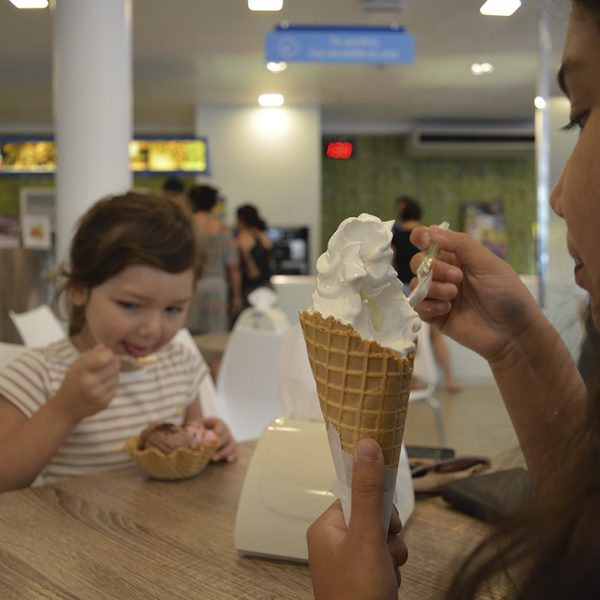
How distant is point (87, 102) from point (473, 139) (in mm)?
7704

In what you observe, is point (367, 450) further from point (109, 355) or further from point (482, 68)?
point (482, 68)

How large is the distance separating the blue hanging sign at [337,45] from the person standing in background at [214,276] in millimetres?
1289

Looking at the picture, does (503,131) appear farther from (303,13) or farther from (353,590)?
(353,590)

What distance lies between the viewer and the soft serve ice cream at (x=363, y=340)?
67 cm

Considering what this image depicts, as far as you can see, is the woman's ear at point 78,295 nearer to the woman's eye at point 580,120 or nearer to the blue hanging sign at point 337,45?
the woman's eye at point 580,120

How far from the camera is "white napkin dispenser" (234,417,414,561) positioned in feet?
2.88

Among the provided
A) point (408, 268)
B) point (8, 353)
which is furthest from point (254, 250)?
point (8, 353)

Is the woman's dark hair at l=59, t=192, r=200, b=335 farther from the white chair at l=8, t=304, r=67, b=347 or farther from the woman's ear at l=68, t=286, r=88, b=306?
the white chair at l=8, t=304, r=67, b=347

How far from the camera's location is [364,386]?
68 centimetres

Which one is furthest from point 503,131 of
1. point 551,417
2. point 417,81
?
point 551,417

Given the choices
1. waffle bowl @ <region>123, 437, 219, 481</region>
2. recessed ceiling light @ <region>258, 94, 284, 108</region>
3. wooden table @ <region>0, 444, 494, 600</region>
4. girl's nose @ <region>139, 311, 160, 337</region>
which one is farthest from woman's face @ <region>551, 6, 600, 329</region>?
recessed ceiling light @ <region>258, 94, 284, 108</region>

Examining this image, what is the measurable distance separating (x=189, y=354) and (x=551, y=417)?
3.73 ft

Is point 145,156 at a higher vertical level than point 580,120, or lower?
higher

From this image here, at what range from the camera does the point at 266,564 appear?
871 mm
